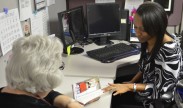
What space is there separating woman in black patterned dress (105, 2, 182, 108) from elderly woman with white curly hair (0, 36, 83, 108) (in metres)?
0.59

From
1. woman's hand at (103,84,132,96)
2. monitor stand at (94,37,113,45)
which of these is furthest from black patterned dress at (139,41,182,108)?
monitor stand at (94,37,113,45)

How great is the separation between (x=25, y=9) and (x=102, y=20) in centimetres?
89

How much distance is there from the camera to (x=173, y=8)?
2.46 metres

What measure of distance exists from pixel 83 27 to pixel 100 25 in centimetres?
17

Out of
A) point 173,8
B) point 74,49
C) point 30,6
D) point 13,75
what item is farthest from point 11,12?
point 173,8

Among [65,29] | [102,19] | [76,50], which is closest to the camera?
[65,29]

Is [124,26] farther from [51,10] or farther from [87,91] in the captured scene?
[87,91]

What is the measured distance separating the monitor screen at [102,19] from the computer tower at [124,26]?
0.09 meters

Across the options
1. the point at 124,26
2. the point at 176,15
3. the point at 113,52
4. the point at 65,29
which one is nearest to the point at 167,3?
the point at 176,15

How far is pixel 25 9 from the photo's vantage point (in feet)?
5.24

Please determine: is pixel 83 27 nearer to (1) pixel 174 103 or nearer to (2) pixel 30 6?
(2) pixel 30 6

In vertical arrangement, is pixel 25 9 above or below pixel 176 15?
above

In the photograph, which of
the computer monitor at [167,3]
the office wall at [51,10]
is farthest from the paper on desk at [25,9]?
the computer monitor at [167,3]

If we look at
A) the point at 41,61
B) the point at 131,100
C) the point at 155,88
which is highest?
the point at 41,61
